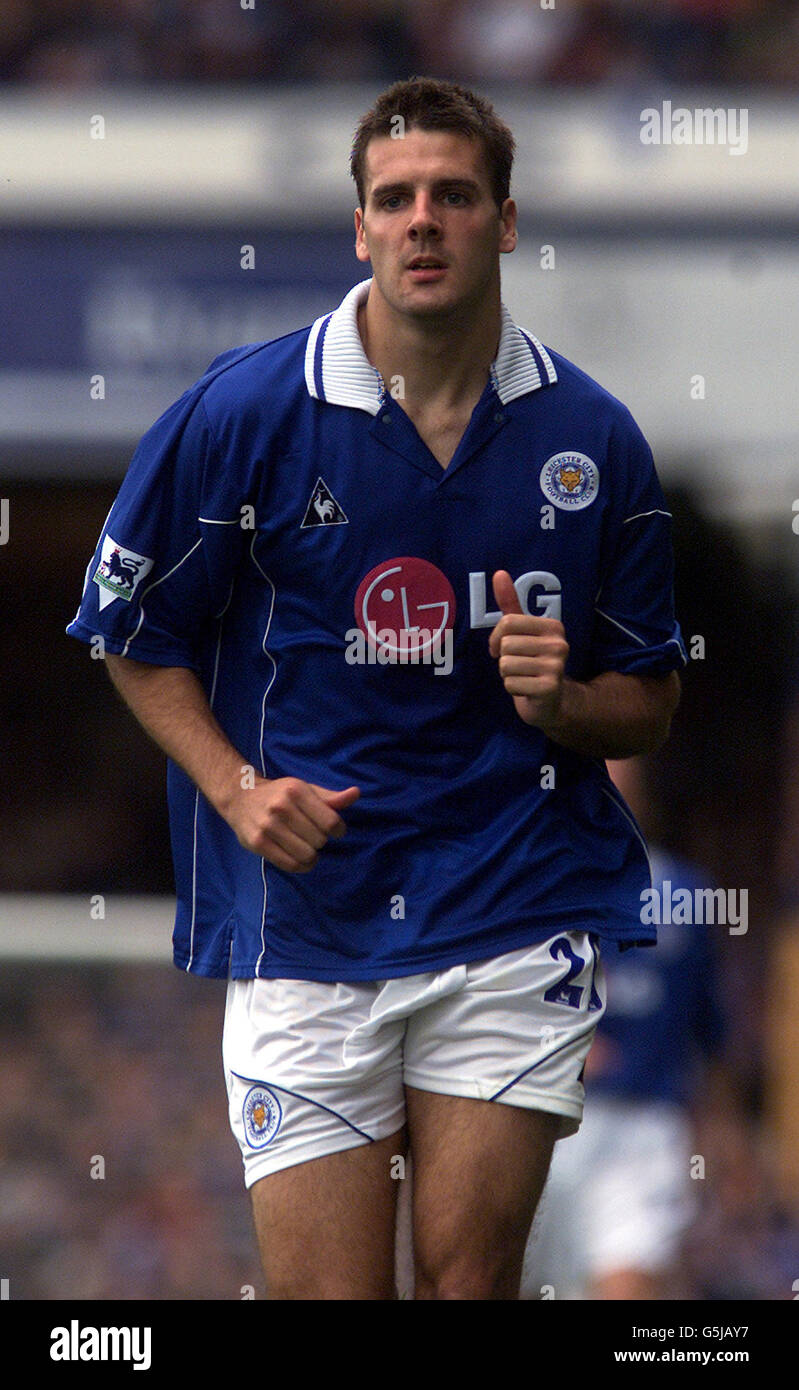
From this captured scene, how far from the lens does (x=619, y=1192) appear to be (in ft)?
17.8

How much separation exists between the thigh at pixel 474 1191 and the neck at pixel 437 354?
3.86 ft

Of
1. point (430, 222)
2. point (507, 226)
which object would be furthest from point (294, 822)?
point (507, 226)

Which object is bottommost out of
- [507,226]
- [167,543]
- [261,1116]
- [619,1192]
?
[619,1192]

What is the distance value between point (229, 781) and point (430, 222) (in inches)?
37.9

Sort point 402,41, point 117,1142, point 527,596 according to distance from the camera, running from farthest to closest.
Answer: point 402,41, point 117,1142, point 527,596

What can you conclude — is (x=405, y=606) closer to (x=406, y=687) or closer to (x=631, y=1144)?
(x=406, y=687)

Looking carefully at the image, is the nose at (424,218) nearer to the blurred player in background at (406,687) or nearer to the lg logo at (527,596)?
the blurred player in background at (406,687)

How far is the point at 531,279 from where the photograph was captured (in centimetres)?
784

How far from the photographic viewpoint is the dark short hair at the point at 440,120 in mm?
3506

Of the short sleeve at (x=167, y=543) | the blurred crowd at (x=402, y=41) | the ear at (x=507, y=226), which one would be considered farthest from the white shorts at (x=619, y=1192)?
the blurred crowd at (x=402, y=41)

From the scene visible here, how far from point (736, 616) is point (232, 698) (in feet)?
16.0

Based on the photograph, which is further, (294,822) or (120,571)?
(120,571)
